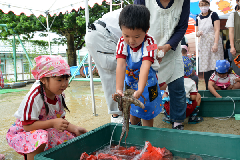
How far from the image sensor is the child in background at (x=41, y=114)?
1.35 metres

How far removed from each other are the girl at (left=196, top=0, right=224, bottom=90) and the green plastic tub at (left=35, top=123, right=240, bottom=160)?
234 cm

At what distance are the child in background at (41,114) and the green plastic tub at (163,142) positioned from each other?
0.46ft

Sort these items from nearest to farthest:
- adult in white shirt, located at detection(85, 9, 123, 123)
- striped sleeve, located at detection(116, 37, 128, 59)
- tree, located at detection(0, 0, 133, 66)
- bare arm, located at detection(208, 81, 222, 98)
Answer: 1. striped sleeve, located at detection(116, 37, 128, 59)
2. adult in white shirt, located at detection(85, 9, 123, 123)
3. bare arm, located at detection(208, 81, 222, 98)
4. tree, located at detection(0, 0, 133, 66)

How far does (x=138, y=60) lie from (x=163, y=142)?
645 millimetres

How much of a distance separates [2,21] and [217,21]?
33.2 feet

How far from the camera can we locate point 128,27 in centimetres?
133

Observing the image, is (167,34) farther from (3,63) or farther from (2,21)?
(3,63)

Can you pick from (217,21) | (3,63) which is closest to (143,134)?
(217,21)

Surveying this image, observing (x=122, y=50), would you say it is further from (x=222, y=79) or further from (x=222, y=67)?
(x=222, y=79)

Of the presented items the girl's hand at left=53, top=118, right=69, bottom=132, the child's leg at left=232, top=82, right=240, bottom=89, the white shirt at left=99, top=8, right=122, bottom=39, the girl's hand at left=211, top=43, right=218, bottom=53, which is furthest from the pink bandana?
the child's leg at left=232, top=82, right=240, bottom=89

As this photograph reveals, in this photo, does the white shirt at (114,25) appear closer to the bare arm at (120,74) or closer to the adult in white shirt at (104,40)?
the adult in white shirt at (104,40)

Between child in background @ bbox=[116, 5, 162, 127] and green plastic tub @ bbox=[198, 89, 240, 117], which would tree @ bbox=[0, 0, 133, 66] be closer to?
green plastic tub @ bbox=[198, 89, 240, 117]

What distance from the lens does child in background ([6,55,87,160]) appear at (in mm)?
1348

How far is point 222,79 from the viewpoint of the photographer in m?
3.15
